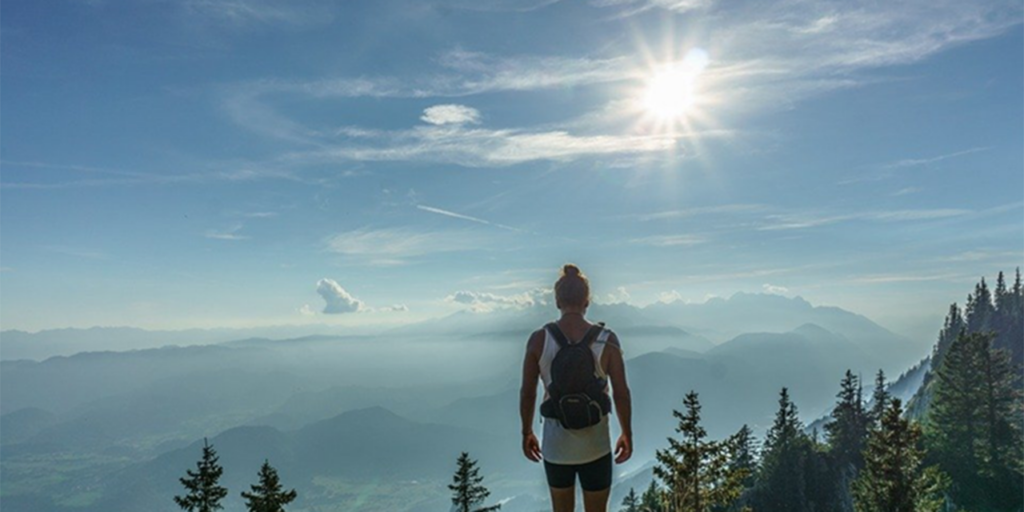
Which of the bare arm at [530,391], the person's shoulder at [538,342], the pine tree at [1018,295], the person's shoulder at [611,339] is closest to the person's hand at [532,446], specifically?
the bare arm at [530,391]

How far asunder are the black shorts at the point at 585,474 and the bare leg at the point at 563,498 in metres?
0.05

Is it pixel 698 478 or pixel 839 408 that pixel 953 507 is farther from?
pixel 698 478

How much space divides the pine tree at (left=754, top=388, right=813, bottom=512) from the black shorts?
5269 centimetres

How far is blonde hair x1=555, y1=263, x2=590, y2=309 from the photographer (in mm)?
5203

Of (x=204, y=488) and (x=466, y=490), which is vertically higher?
(x=204, y=488)

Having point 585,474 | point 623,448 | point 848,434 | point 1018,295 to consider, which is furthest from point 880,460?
point 1018,295

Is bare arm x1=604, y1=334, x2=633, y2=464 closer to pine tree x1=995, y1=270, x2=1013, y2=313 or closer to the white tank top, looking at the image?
the white tank top

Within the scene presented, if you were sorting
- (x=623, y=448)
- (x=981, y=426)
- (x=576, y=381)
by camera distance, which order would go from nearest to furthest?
(x=576, y=381)
(x=623, y=448)
(x=981, y=426)

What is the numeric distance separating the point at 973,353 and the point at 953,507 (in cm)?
1143

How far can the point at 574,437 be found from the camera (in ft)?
17.3

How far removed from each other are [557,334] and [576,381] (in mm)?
490

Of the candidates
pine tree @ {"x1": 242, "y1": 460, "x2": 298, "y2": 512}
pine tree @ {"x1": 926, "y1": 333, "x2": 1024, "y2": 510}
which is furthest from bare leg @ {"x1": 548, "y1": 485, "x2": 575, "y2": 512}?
pine tree @ {"x1": 926, "y1": 333, "x2": 1024, "y2": 510}

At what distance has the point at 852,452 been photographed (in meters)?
51.3

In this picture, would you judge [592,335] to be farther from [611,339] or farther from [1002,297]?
[1002,297]
